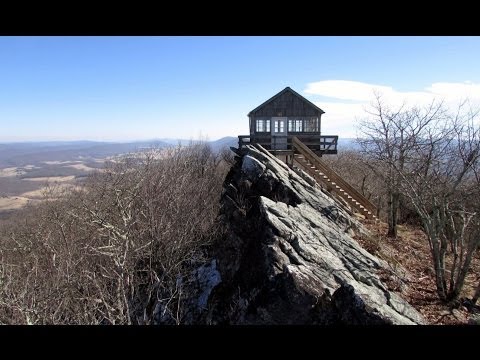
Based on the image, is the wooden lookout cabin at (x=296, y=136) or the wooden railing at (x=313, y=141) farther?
the wooden railing at (x=313, y=141)

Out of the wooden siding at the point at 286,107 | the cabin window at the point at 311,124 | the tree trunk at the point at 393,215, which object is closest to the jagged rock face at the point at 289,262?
the tree trunk at the point at 393,215

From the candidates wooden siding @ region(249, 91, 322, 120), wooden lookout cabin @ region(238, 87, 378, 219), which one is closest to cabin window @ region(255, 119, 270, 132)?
wooden lookout cabin @ region(238, 87, 378, 219)

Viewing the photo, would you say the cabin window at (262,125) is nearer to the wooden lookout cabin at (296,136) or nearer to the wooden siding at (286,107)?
the wooden lookout cabin at (296,136)

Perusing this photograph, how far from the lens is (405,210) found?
2220 centimetres

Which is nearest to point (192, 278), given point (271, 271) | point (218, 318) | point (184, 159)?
point (218, 318)

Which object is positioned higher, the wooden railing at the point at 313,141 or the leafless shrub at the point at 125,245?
the wooden railing at the point at 313,141

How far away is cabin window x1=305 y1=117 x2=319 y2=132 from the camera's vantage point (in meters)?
22.3

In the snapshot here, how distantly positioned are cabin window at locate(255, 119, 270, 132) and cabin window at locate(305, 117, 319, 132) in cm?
272

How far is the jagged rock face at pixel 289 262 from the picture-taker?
881cm

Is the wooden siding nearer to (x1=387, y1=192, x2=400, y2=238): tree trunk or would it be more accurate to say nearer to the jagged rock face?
the jagged rock face

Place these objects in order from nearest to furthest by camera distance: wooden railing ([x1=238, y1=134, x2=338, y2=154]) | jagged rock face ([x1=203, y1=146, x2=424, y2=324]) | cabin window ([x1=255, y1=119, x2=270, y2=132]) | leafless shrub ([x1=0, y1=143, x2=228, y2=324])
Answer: jagged rock face ([x1=203, y1=146, x2=424, y2=324])
leafless shrub ([x1=0, y1=143, x2=228, y2=324])
wooden railing ([x1=238, y1=134, x2=338, y2=154])
cabin window ([x1=255, y1=119, x2=270, y2=132])

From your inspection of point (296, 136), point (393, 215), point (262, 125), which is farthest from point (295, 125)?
point (393, 215)
